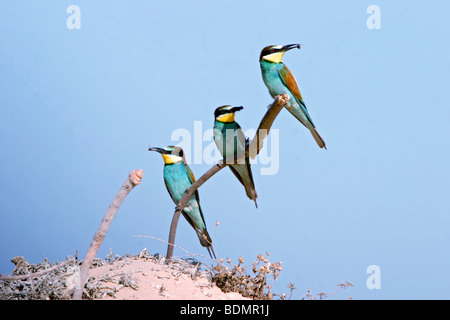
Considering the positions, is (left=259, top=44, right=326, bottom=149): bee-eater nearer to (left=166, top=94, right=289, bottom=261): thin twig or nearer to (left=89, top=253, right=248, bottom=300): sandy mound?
(left=166, top=94, right=289, bottom=261): thin twig

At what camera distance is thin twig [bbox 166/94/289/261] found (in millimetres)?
2982

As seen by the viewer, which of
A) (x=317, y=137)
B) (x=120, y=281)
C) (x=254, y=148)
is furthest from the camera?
(x=317, y=137)

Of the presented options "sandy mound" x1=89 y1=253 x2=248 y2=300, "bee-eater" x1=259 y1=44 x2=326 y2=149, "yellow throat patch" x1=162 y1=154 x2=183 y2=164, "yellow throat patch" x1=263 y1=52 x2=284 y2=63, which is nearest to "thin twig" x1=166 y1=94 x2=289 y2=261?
"sandy mound" x1=89 y1=253 x2=248 y2=300

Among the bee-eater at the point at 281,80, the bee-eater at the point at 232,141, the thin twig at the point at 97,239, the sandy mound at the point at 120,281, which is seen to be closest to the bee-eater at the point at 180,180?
the bee-eater at the point at 232,141

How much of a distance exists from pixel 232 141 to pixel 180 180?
0.51 m

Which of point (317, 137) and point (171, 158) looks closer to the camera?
point (317, 137)

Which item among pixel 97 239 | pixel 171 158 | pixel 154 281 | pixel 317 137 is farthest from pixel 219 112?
pixel 97 239

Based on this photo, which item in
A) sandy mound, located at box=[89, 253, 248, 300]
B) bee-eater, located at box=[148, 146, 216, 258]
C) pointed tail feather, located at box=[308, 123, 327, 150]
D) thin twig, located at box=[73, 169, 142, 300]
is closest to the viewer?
thin twig, located at box=[73, 169, 142, 300]

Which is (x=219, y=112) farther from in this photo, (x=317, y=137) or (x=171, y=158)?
(x=317, y=137)

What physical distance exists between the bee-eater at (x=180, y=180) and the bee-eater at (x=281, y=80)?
2.84ft

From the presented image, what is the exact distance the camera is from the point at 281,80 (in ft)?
12.8

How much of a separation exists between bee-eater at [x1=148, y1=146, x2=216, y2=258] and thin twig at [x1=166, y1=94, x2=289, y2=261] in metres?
0.47
